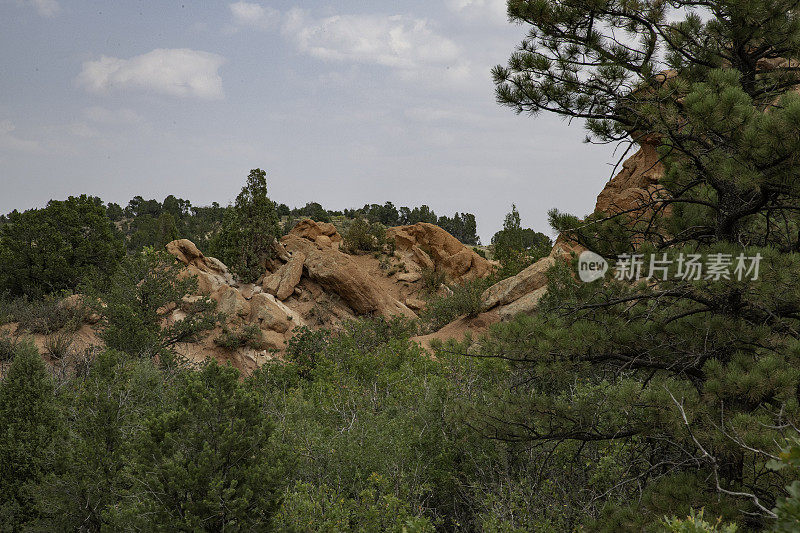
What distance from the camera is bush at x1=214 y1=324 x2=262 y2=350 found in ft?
66.2

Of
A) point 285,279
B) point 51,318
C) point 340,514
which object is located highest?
point 285,279

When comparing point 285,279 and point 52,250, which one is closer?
point 285,279

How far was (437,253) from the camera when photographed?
121 ft

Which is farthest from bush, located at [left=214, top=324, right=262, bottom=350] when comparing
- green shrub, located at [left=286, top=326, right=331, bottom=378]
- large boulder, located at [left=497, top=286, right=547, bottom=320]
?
large boulder, located at [left=497, top=286, right=547, bottom=320]

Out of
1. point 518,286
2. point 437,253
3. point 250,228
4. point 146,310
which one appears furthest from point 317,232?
point 146,310

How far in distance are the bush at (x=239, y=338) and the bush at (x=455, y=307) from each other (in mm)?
6765

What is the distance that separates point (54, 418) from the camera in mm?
8523

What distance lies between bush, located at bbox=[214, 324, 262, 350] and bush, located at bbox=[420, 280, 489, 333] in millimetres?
6765

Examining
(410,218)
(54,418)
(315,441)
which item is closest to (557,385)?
(315,441)

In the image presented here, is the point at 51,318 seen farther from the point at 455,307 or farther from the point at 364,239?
the point at 364,239

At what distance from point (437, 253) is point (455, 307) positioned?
15.1 metres

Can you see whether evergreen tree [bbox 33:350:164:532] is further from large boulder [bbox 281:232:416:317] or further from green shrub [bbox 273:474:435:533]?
large boulder [bbox 281:232:416:317]

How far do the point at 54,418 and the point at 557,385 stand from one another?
7.98 metres

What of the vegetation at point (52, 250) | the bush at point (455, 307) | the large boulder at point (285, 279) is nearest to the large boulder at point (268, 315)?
the large boulder at point (285, 279)
